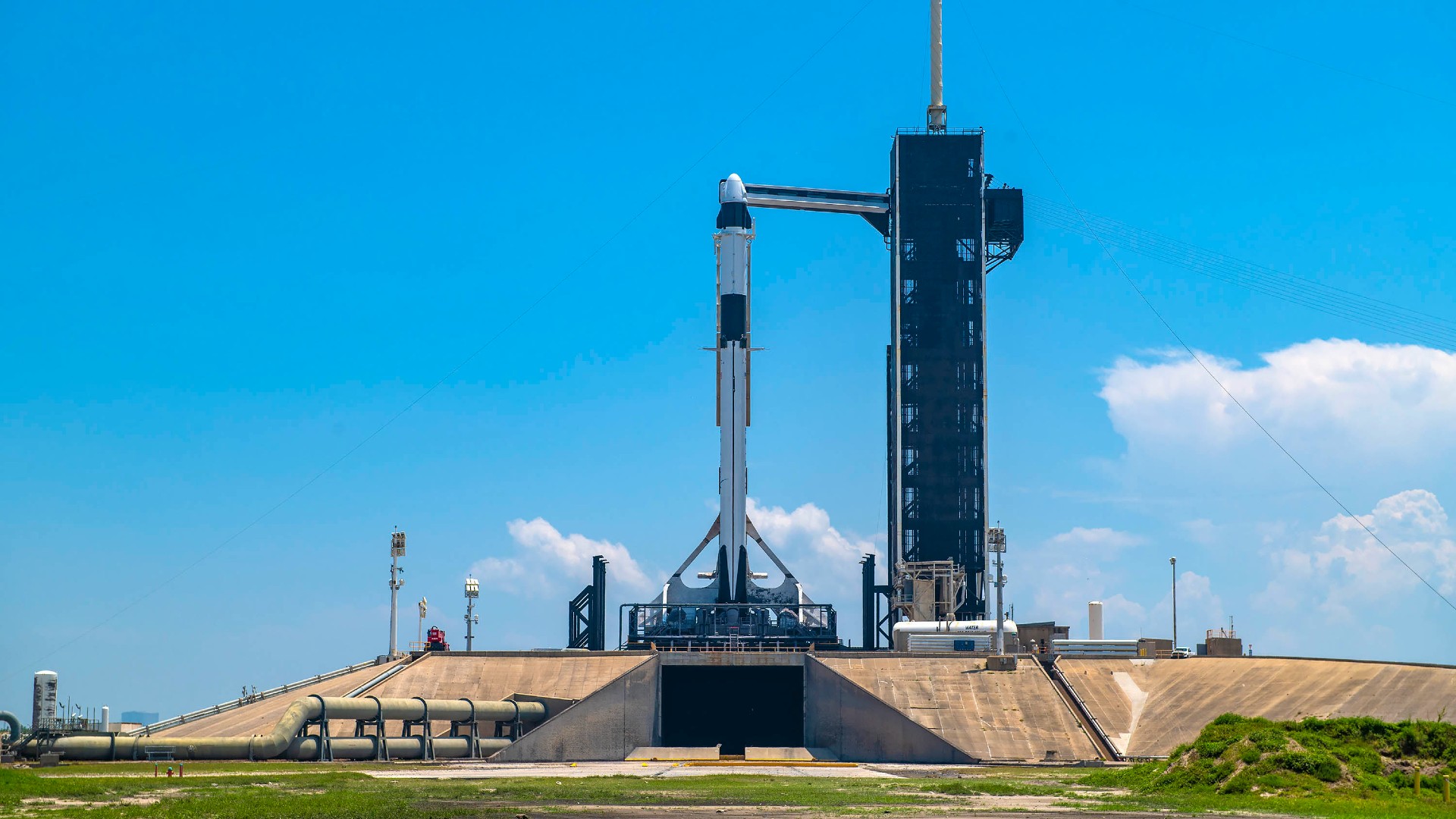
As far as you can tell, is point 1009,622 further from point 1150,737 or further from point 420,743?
point 420,743

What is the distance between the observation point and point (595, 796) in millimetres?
45094

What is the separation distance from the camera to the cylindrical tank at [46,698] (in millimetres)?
61000

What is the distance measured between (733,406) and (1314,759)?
179ft

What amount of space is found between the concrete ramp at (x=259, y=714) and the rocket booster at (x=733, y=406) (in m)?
23.6

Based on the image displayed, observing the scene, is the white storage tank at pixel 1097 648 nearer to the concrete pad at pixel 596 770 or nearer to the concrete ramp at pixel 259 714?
the concrete pad at pixel 596 770

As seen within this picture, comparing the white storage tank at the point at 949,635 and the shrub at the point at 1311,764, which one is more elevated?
the white storage tank at the point at 949,635

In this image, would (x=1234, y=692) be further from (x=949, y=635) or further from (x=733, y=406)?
(x=733, y=406)

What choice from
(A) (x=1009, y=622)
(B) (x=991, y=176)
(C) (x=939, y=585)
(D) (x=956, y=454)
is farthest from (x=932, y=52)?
(A) (x=1009, y=622)

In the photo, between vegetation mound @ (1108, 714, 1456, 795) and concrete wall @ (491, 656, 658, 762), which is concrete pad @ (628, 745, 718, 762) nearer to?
concrete wall @ (491, 656, 658, 762)

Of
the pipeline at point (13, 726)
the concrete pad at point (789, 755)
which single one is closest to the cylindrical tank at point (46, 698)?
the pipeline at point (13, 726)

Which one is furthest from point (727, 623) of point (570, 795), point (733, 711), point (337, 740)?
point (570, 795)

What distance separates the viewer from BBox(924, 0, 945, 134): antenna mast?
109 metres

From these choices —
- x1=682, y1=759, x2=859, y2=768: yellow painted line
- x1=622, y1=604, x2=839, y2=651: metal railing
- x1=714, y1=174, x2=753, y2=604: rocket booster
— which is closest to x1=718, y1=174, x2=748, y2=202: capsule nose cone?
x1=714, y1=174, x2=753, y2=604: rocket booster

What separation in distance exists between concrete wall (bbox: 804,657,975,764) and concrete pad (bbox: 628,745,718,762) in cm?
494
